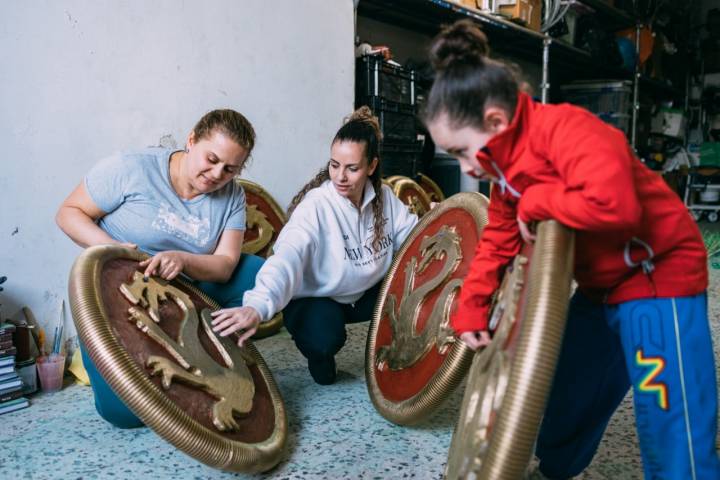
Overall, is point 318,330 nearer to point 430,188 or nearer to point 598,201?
point 598,201

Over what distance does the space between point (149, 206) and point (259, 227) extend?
0.93 m

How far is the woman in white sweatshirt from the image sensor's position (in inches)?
75.0

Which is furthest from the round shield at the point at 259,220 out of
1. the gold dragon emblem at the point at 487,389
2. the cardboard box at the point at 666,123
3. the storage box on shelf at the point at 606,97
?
the cardboard box at the point at 666,123

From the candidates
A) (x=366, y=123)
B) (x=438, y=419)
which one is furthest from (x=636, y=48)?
(x=438, y=419)

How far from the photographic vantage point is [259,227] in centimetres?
266

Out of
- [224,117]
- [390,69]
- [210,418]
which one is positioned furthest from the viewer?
[390,69]

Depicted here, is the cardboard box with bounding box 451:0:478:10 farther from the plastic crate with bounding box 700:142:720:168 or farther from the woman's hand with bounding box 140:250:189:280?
the plastic crate with bounding box 700:142:720:168

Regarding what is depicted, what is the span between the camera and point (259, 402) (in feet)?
4.89

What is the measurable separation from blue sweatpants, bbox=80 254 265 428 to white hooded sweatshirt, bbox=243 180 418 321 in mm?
182

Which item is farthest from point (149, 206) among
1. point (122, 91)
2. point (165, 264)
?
point (122, 91)

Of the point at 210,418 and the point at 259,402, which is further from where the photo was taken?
the point at 259,402

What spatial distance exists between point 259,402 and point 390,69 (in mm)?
2436

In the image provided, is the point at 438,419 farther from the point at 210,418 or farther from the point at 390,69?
the point at 390,69

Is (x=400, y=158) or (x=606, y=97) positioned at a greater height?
(x=606, y=97)
